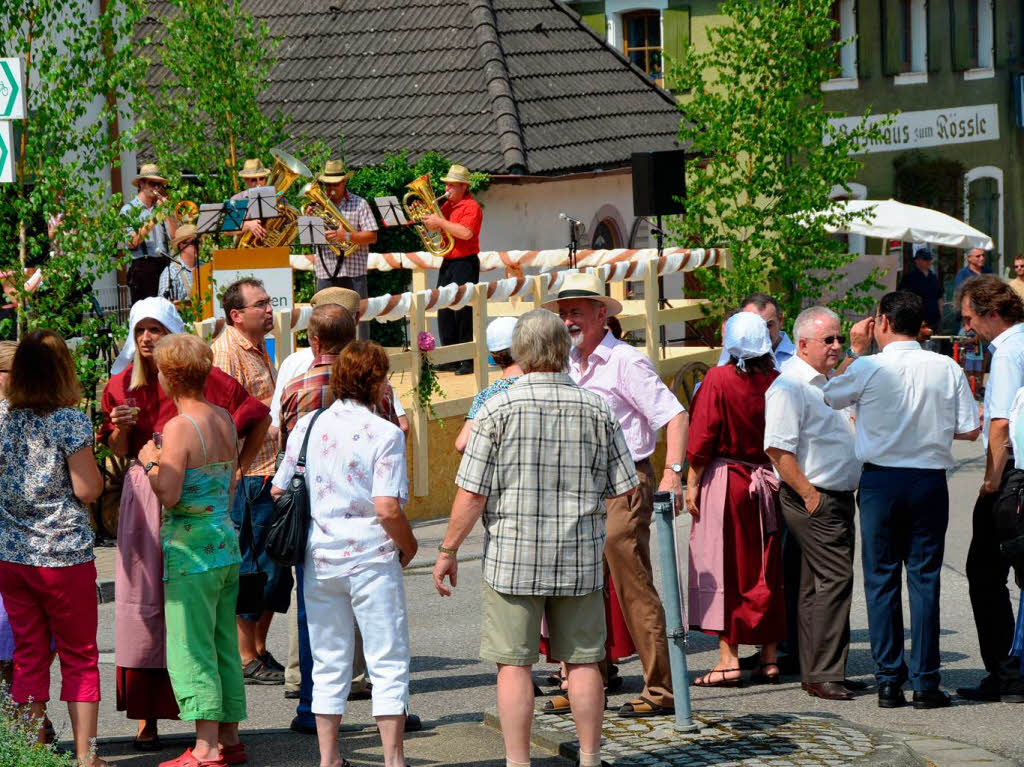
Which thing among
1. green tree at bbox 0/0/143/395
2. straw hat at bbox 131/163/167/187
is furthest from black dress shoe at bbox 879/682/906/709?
straw hat at bbox 131/163/167/187

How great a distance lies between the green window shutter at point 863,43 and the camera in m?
33.7

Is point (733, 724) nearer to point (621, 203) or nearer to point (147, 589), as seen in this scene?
point (147, 589)

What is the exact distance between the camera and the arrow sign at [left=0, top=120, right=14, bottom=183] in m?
10.7

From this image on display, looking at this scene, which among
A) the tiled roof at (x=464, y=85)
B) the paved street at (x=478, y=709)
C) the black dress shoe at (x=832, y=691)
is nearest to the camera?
the paved street at (x=478, y=709)

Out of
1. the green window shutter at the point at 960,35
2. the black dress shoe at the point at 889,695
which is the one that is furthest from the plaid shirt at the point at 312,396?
the green window shutter at the point at 960,35

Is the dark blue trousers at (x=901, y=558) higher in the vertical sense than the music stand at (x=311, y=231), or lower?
lower

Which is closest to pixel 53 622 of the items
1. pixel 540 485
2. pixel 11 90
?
pixel 540 485

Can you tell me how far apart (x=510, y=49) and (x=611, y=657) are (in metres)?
18.6

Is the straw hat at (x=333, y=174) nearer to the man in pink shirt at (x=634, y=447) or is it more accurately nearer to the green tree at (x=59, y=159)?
the green tree at (x=59, y=159)

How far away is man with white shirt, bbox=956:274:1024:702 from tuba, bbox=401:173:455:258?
29.9ft

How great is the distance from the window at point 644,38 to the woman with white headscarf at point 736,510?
24.3 m

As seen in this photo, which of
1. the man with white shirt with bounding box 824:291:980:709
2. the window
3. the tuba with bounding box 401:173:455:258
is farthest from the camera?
the window

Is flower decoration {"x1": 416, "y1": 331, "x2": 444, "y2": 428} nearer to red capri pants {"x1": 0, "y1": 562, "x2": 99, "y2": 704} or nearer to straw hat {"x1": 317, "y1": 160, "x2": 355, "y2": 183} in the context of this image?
straw hat {"x1": 317, "y1": 160, "x2": 355, "y2": 183}

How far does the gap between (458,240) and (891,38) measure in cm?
1903
